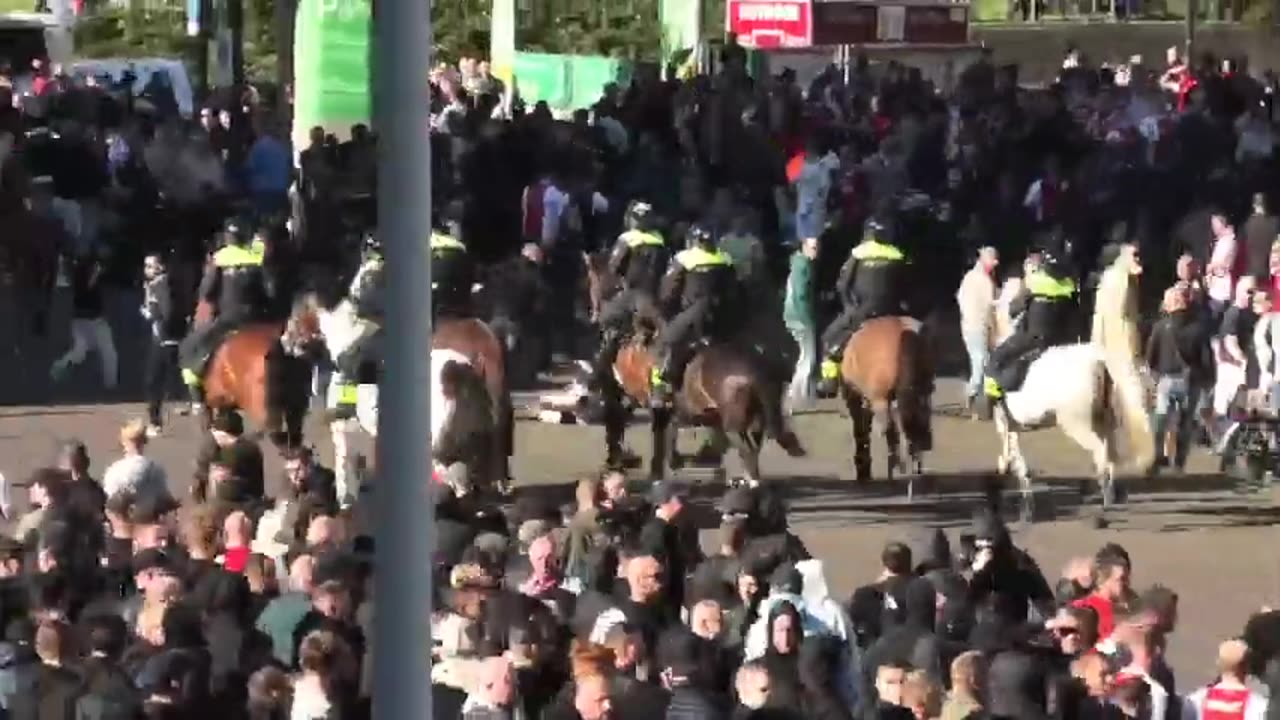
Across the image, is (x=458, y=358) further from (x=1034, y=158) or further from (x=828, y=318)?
(x=1034, y=158)

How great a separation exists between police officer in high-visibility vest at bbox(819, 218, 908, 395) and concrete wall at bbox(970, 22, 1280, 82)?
2686 centimetres

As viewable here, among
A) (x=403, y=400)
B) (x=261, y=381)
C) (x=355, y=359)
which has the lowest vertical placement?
(x=261, y=381)

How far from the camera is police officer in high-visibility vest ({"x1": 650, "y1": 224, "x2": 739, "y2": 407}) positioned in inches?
707

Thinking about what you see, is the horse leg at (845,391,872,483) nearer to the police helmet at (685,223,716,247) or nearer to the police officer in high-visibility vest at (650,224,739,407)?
the police officer in high-visibility vest at (650,224,739,407)

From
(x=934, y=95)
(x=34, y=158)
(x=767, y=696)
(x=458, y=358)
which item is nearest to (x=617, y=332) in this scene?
(x=458, y=358)

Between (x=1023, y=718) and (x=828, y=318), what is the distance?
44.0 feet

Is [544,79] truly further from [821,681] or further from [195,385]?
[821,681]

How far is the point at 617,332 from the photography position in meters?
19.0

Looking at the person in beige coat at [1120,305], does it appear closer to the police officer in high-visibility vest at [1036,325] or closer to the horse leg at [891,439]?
the police officer in high-visibility vest at [1036,325]

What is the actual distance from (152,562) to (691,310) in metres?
7.54

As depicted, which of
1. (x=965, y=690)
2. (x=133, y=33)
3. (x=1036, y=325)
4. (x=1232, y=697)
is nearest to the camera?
(x=965, y=690)

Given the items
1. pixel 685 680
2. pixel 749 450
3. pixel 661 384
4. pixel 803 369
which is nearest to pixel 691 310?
pixel 661 384

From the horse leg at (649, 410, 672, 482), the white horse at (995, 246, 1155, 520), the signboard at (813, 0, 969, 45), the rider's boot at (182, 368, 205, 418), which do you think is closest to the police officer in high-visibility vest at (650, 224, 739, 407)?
the horse leg at (649, 410, 672, 482)

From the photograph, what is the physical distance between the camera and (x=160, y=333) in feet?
66.2
